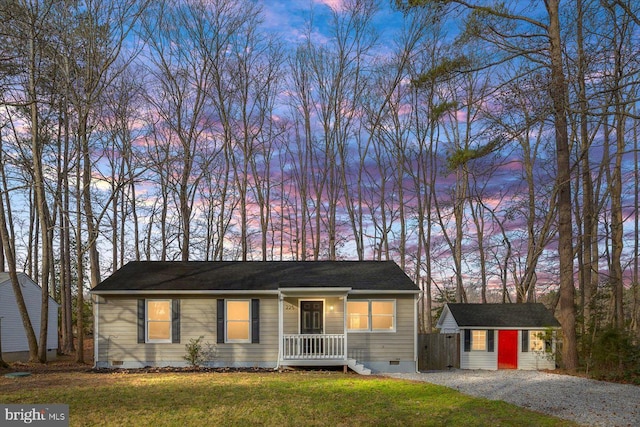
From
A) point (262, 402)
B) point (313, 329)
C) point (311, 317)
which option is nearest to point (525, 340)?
point (313, 329)

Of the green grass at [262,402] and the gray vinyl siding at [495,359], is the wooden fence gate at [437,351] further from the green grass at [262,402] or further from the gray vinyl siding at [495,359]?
the green grass at [262,402]

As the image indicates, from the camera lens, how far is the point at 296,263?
19828mm

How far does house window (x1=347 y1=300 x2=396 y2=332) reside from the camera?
16984 millimetres

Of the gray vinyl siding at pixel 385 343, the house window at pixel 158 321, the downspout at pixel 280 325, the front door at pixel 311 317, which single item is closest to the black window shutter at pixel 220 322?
the house window at pixel 158 321

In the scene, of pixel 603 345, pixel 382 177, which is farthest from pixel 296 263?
pixel 382 177

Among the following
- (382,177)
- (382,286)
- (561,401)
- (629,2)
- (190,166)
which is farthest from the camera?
(382,177)

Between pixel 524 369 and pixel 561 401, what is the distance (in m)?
8.93

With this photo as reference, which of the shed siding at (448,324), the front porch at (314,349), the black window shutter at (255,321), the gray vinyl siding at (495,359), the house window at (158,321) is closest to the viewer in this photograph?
the front porch at (314,349)

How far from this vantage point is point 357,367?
51.8 ft

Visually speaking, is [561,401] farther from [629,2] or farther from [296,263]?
[296,263]

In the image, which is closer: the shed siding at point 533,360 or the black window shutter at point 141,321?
the black window shutter at point 141,321

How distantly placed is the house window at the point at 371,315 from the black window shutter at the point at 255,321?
2918 mm

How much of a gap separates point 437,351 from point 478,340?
1.72 meters

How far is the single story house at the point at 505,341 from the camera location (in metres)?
19.5
